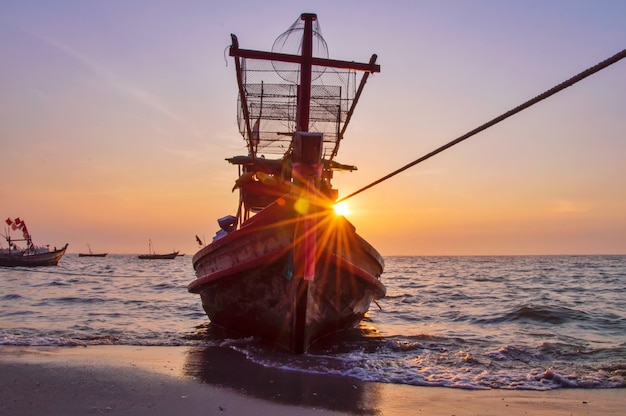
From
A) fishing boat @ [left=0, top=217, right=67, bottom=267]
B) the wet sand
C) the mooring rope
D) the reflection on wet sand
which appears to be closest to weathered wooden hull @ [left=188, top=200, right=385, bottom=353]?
the reflection on wet sand

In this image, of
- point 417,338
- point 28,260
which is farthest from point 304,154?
point 28,260

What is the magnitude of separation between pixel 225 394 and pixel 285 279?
254 cm

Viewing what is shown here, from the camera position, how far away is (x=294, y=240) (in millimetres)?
7234

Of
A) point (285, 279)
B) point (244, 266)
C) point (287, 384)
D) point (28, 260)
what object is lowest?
point (28, 260)

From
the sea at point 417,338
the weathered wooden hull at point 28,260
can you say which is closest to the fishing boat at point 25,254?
the weathered wooden hull at point 28,260

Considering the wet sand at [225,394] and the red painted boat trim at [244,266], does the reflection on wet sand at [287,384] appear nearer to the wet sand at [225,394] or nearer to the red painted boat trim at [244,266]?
the wet sand at [225,394]

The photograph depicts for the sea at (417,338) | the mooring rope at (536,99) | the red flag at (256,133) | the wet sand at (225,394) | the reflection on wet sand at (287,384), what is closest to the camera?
the mooring rope at (536,99)

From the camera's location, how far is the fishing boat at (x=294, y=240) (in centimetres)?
723

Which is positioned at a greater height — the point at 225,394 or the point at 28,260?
the point at 225,394

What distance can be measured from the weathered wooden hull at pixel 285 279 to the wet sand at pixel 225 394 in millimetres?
1170

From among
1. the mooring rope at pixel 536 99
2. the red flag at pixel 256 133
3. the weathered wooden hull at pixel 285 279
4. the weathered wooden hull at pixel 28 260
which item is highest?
the red flag at pixel 256 133

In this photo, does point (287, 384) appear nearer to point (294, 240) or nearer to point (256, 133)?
point (294, 240)

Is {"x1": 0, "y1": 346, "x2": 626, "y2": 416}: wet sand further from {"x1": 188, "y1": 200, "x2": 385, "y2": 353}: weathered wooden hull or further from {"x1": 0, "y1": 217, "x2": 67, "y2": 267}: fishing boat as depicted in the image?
{"x1": 0, "y1": 217, "x2": 67, "y2": 267}: fishing boat

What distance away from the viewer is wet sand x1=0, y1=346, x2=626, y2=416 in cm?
461
